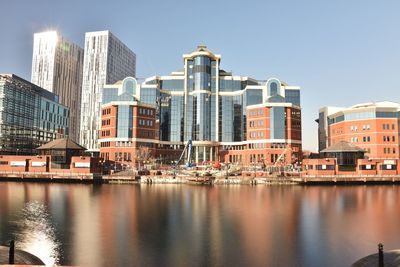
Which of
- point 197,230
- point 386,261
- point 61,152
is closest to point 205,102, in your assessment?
point 61,152

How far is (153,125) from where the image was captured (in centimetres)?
13212

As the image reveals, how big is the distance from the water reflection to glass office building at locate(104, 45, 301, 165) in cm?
9072

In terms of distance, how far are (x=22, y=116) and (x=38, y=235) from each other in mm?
160909

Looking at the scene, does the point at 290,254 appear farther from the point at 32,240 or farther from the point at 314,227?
the point at 32,240

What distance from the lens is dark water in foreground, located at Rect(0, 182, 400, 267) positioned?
2628 cm

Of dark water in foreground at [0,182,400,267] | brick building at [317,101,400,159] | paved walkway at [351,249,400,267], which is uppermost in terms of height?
brick building at [317,101,400,159]

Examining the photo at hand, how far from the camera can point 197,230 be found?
118 ft

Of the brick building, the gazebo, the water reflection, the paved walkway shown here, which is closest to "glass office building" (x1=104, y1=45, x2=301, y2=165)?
the brick building

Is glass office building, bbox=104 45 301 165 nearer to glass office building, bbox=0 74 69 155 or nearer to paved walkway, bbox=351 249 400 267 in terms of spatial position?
glass office building, bbox=0 74 69 155

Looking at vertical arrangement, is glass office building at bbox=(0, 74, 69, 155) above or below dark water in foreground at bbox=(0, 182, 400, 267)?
above

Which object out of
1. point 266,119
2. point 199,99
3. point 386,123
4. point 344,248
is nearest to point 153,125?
point 199,99

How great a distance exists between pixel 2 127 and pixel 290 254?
544 ft

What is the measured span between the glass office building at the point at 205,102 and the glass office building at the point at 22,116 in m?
56.5

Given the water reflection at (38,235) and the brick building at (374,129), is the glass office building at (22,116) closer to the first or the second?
the water reflection at (38,235)
